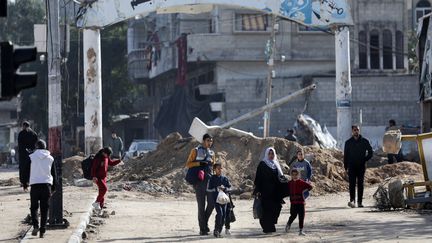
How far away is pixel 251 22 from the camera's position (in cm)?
5875

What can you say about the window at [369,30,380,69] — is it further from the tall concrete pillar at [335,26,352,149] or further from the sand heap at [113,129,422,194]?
the sand heap at [113,129,422,194]

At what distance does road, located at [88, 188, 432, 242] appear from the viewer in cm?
1736

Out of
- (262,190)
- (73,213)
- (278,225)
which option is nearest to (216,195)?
(262,190)

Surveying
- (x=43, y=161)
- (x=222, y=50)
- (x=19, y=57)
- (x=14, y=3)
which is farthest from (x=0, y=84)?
(x=14, y=3)

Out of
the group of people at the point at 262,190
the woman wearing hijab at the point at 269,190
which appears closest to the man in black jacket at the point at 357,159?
the group of people at the point at 262,190

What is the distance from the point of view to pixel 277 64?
5903cm

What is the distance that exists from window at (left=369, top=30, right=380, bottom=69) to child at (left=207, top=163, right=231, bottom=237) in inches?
1654

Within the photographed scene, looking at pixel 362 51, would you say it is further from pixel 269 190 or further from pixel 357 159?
pixel 269 190

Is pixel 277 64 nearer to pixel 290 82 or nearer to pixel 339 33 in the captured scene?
pixel 290 82

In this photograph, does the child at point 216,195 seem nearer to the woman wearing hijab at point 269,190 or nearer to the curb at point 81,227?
the woman wearing hijab at point 269,190

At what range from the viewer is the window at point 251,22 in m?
58.4

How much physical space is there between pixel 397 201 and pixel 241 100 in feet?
105

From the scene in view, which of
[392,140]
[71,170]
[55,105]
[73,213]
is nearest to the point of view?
[55,105]

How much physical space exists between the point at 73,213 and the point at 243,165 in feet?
33.8
